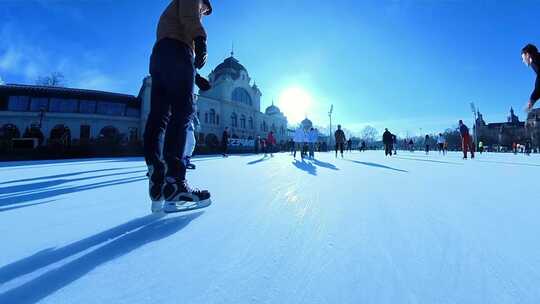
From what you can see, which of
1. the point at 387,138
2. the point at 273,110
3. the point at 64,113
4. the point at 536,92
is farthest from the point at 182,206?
the point at 273,110

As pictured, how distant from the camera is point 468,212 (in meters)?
1.58

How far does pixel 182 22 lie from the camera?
181cm

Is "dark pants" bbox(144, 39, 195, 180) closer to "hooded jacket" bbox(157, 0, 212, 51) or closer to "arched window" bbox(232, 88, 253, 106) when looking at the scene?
"hooded jacket" bbox(157, 0, 212, 51)

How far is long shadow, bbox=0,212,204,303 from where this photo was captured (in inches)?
28.3

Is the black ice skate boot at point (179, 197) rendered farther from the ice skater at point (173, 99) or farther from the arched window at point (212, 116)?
the arched window at point (212, 116)

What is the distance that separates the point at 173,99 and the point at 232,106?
37.9m

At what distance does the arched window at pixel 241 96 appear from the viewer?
40844 mm

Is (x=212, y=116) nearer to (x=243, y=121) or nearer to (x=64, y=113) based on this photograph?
(x=243, y=121)

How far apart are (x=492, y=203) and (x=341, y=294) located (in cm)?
181

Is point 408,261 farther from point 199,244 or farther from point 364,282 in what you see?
point 199,244

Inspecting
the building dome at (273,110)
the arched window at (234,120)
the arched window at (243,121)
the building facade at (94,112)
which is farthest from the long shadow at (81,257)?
the building dome at (273,110)

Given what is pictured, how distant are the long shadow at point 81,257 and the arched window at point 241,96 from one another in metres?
40.4

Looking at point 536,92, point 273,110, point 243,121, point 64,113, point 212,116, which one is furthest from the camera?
point 273,110

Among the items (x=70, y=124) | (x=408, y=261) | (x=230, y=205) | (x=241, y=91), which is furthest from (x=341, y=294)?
(x=241, y=91)
